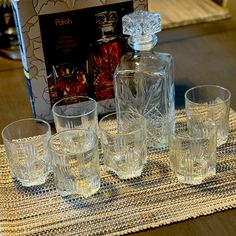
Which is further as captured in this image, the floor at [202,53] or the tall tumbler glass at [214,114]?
the floor at [202,53]

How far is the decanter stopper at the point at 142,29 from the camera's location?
0.90 metres

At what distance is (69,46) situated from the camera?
1033mm

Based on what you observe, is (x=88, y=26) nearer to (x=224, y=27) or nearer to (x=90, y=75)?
(x=90, y=75)

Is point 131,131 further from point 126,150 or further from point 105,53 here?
point 105,53

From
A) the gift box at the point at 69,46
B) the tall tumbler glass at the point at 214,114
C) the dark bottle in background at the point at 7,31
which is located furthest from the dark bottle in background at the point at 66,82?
the dark bottle in background at the point at 7,31

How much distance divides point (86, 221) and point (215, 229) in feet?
0.62

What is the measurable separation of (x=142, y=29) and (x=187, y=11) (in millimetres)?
715

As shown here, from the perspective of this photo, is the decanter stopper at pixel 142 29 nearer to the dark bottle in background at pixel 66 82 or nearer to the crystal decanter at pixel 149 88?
the crystal decanter at pixel 149 88

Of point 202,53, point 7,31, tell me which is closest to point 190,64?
point 202,53

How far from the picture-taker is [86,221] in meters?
0.79

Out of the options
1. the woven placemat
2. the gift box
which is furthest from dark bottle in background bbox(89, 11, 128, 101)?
the woven placemat

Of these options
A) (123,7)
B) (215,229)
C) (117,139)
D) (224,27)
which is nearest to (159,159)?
(117,139)

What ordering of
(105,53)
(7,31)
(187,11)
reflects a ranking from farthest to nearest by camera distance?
1. (187,11)
2. (7,31)
3. (105,53)

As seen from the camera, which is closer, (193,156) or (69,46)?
(193,156)
